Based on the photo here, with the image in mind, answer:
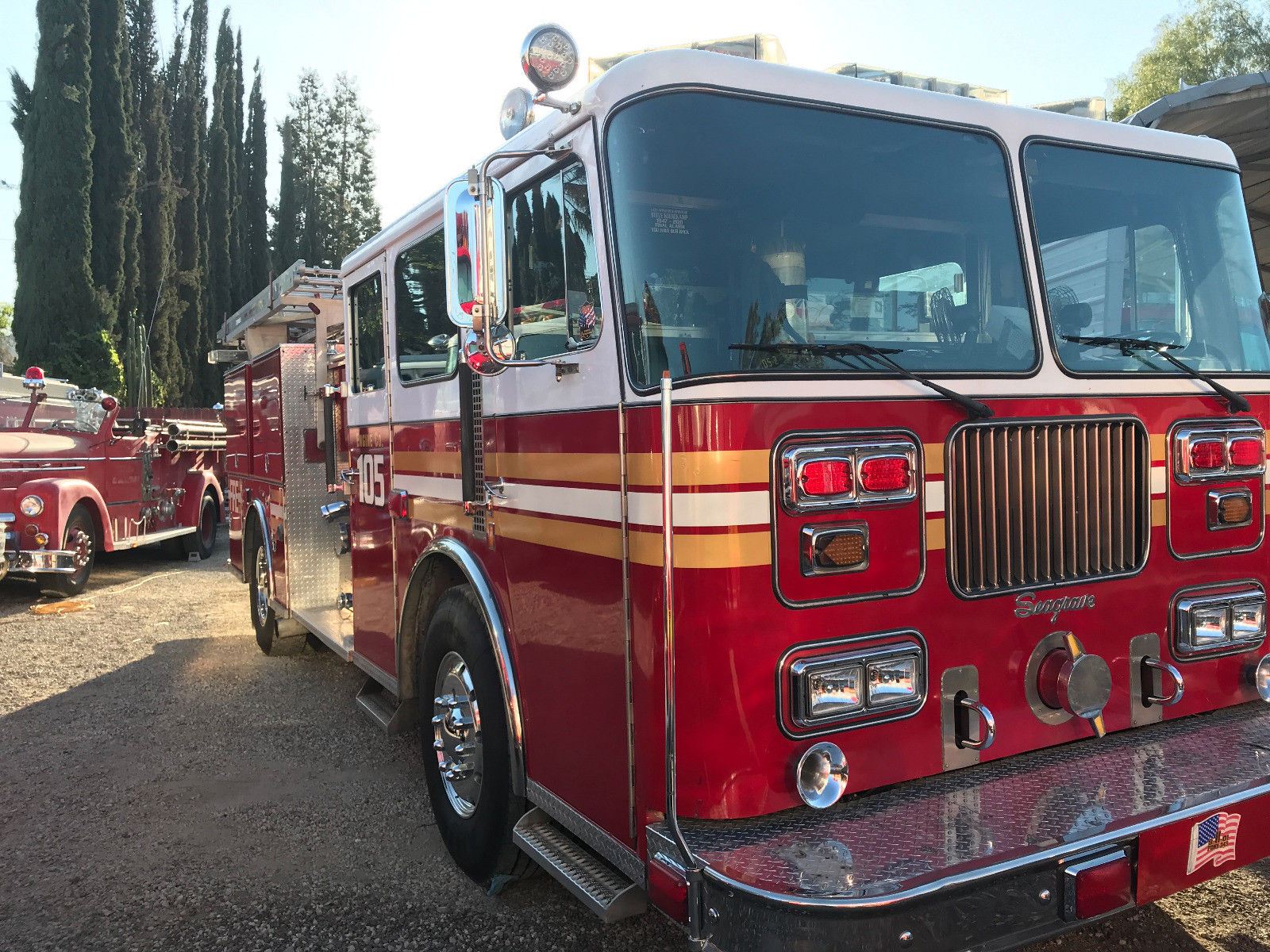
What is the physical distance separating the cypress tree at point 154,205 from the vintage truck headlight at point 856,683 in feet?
85.2

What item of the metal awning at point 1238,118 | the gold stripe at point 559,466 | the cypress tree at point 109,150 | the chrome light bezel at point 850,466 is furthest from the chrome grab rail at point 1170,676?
the cypress tree at point 109,150

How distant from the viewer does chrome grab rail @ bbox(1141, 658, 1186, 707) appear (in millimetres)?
2855

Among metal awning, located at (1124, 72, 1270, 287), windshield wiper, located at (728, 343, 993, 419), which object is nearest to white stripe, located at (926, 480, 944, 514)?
windshield wiper, located at (728, 343, 993, 419)

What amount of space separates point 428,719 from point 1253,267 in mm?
3160

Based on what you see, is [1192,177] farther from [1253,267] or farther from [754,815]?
[754,815]

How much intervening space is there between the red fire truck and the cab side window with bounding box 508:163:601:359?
0.01 meters

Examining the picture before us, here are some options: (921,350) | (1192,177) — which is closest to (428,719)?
(921,350)

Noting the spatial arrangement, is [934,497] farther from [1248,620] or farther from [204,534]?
[204,534]

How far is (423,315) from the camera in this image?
383cm

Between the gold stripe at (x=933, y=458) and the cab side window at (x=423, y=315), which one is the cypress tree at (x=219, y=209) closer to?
the cab side window at (x=423, y=315)

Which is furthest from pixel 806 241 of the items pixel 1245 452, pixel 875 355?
pixel 1245 452

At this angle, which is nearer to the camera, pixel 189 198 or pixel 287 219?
pixel 189 198

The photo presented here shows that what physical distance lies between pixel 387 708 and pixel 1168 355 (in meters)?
3.30

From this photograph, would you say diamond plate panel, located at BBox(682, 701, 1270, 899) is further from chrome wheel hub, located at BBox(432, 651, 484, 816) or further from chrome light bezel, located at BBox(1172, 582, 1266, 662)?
chrome wheel hub, located at BBox(432, 651, 484, 816)
